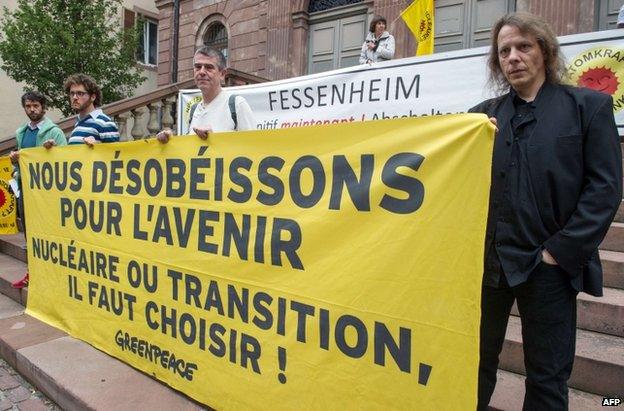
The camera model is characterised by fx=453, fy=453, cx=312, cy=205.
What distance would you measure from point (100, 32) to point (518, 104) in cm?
1206

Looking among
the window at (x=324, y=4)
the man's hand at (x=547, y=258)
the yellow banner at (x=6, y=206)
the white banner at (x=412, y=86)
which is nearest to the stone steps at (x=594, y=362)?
the man's hand at (x=547, y=258)

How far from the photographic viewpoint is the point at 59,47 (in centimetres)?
1077

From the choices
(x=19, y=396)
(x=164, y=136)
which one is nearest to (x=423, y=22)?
(x=164, y=136)

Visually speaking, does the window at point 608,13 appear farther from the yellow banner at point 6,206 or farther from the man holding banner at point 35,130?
the yellow banner at point 6,206

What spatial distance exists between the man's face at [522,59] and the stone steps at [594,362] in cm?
138

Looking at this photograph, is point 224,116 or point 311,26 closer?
point 224,116

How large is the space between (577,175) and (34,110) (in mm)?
4291

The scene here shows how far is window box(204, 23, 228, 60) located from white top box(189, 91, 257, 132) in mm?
10402

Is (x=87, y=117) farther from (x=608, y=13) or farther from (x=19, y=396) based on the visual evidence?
(x=608, y=13)

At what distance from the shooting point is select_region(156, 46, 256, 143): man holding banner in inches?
109

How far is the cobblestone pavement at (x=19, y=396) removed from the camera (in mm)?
2621

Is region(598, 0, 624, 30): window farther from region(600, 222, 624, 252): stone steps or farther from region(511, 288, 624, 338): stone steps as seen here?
region(511, 288, 624, 338): stone steps

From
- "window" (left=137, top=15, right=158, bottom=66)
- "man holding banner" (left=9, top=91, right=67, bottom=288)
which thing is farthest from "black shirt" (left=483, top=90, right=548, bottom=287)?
"window" (left=137, top=15, right=158, bottom=66)

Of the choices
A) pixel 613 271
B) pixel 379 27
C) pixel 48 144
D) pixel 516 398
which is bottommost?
pixel 516 398
